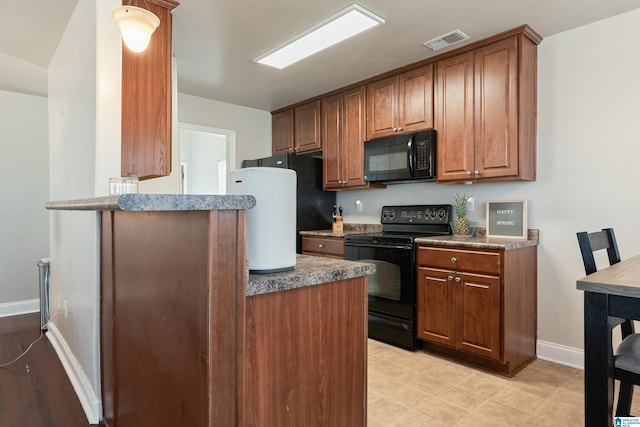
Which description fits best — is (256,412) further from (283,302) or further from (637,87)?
(637,87)

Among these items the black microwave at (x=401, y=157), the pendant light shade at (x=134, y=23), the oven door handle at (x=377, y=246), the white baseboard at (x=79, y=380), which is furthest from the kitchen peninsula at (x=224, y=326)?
the black microwave at (x=401, y=157)

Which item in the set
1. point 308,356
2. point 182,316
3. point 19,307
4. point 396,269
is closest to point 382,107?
point 396,269

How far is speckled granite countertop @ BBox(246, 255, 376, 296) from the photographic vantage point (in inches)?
41.0

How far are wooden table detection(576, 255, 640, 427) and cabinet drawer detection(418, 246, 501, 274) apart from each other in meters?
1.26

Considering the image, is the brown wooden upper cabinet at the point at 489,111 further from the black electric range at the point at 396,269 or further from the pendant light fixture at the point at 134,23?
the pendant light fixture at the point at 134,23

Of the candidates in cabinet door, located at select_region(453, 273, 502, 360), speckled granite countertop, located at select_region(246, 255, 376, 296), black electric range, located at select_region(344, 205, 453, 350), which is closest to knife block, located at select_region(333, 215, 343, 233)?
black electric range, located at select_region(344, 205, 453, 350)

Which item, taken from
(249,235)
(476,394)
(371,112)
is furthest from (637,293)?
(371,112)

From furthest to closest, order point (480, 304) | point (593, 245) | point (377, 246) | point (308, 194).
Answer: point (308, 194)
point (377, 246)
point (480, 304)
point (593, 245)

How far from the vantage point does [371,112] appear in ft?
12.0

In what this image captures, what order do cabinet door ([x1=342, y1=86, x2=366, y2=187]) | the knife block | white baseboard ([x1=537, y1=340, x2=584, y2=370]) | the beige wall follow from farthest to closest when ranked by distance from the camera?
the knife block
the beige wall
cabinet door ([x1=342, y1=86, x2=366, y2=187])
white baseboard ([x1=537, y1=340, x2=584, y2=370])

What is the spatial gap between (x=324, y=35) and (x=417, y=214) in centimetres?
178

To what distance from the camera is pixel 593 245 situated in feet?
5.57

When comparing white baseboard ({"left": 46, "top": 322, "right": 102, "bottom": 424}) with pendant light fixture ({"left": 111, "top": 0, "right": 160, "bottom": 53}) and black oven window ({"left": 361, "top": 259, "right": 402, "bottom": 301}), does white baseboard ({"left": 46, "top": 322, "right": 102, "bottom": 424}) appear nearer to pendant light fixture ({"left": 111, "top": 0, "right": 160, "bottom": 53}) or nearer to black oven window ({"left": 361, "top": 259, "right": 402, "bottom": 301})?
pendant light fixture ({"left": 111, "top": 0, "right": 160, "bottom": 53})

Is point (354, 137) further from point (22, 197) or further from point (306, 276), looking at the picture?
point (22, 197)
